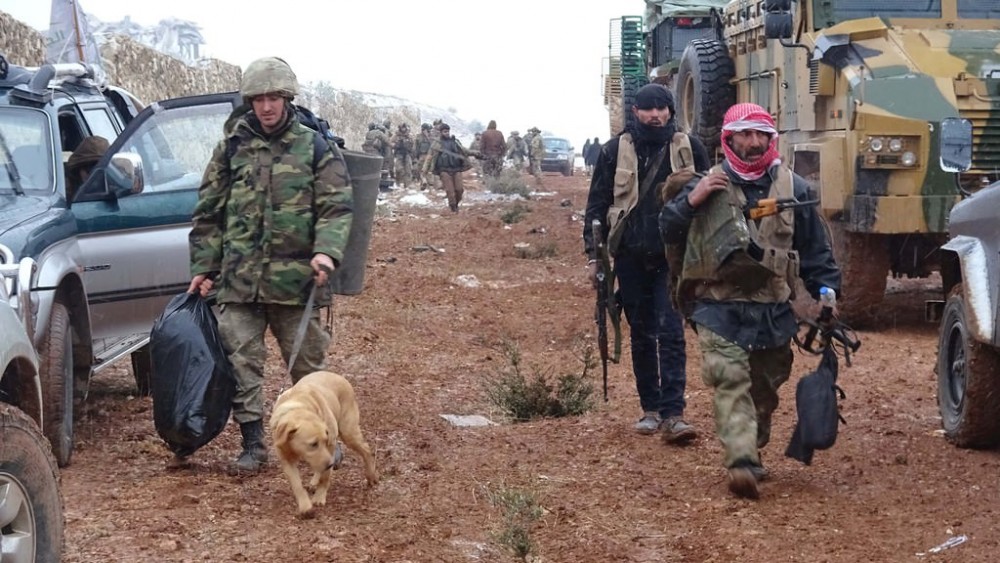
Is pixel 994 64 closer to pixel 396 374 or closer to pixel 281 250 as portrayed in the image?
pixel 396 374

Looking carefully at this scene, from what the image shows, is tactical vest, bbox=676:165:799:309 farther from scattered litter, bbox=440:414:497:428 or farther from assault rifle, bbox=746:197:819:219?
→ scattered litter, bbox=440:414:497:428

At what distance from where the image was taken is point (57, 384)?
19.6 feet

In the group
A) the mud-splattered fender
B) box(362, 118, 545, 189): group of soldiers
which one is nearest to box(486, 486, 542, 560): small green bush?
the mud-splattered fender

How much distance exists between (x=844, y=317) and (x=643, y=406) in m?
3.67

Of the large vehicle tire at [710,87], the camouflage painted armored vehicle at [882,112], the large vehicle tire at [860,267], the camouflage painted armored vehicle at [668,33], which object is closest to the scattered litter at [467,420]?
the camouflage painted armored vehicle at [882,112]

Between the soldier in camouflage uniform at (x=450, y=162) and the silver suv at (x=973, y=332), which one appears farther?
the soldier in camouflage uniform at (x=450, y=162)

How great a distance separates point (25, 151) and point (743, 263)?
338 centimetres

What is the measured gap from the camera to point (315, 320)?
5859 mm

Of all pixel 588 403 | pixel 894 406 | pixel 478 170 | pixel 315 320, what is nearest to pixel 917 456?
pixel 894 406

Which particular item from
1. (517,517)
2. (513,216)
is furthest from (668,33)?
(517,517)

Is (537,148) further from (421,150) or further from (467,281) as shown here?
(467,281)

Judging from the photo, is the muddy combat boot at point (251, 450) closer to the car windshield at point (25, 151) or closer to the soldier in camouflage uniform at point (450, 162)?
the car windshield at point (25, 151)

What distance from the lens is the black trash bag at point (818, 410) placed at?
543 cm

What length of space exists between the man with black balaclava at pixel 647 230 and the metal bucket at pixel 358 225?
1.12 m
